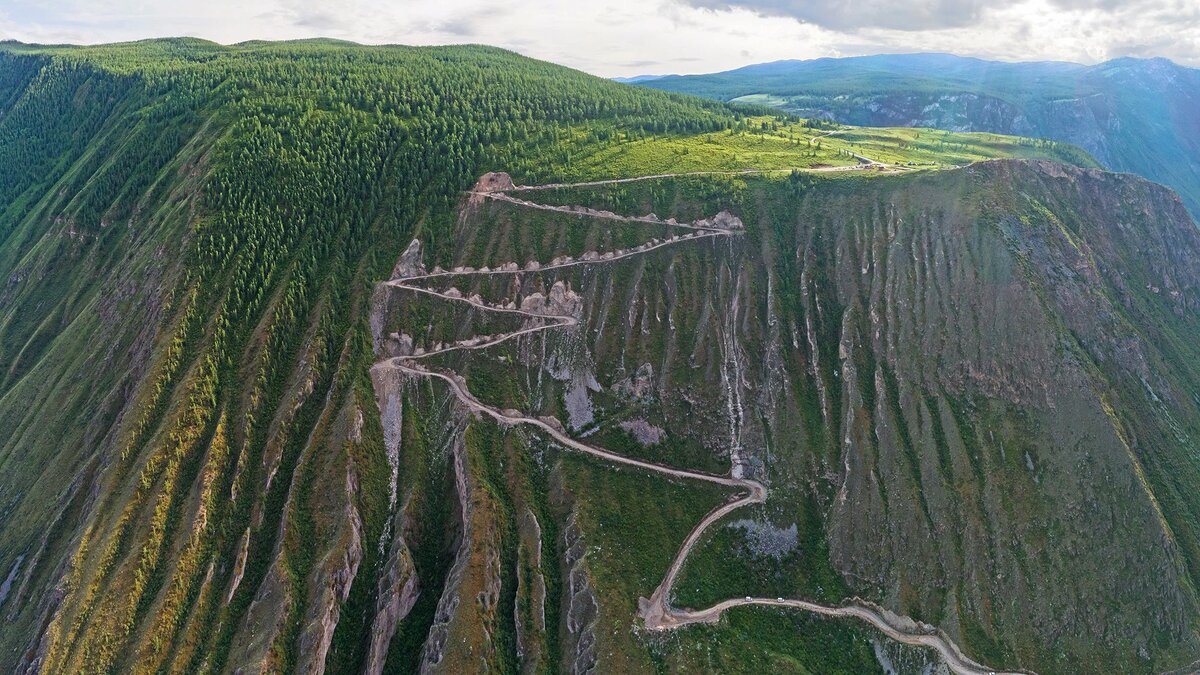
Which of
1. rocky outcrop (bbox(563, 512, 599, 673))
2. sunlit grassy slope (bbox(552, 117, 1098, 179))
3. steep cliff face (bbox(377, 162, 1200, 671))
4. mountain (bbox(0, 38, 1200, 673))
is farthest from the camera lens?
sunlit grassy slope (bbox(552, 117, 1098, 179))

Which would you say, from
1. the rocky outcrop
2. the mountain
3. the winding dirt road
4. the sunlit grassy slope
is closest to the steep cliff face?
the rocky outcrop

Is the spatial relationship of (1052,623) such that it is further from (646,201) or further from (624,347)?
(646,201)

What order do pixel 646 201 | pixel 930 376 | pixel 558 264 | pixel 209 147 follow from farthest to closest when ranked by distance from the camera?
1. pixel 209 147
2. pixel 646 201
3. pixel 558 264
4. pixel 930 376

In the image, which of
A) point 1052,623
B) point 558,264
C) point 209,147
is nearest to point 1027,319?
point 1052,623

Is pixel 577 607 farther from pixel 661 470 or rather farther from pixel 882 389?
pixel 882 389

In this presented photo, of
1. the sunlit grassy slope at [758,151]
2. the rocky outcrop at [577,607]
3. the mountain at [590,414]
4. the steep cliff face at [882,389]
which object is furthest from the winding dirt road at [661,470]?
the sunlit grassy slope at [758,151]

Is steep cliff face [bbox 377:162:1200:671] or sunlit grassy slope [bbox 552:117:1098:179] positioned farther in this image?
sunlit grassy slope [bbox 552:117:1098:179]

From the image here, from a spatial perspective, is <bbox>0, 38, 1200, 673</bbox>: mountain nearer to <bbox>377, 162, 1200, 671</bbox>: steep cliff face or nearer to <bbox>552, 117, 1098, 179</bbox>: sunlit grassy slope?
<bbox>377, 162, 1200, 671</bbox>: steep cliff face
